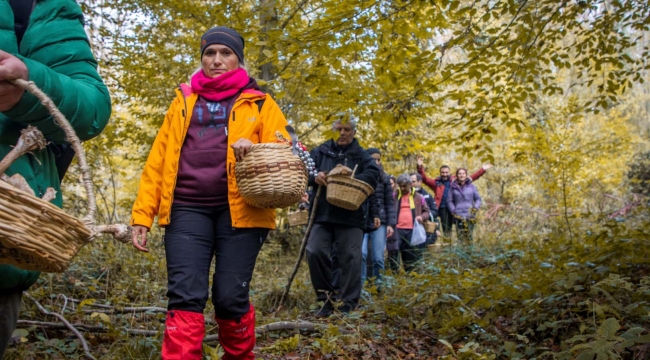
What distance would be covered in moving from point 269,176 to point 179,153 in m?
0.56

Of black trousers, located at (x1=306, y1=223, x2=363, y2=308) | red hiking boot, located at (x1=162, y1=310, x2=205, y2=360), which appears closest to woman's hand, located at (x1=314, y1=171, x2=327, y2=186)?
black trousers, located at (x1=306, y1=223, x2=363, y2=308)

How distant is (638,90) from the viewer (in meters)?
31.9

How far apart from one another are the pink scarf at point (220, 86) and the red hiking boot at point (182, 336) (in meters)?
1.23

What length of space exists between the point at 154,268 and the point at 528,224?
7.62 m

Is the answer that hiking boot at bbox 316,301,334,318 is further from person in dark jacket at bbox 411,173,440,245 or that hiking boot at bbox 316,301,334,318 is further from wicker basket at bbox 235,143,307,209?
person in dark jacket at bbox 411,173,440,245

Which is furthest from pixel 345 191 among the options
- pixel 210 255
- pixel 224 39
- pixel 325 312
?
pixel 210 255

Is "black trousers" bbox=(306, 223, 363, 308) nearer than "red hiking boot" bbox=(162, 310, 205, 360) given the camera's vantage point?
No

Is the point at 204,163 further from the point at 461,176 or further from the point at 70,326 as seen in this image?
the point at 461,176

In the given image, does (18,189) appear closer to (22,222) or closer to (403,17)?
(22,222)

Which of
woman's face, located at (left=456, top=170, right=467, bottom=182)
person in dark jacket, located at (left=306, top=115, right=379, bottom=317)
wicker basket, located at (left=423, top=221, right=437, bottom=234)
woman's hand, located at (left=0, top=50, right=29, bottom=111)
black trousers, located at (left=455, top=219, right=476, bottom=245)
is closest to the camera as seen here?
woman's hand, located at (left=0, top=50, right=29, bottom=111)

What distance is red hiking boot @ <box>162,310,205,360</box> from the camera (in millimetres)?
2834

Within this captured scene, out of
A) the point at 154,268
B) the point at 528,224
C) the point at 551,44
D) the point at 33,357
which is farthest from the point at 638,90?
the point at 33,357

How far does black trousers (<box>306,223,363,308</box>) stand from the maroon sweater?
2.71 metres

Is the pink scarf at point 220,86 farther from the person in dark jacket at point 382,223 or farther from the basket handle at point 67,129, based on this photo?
the person in dark jacket at point 382,223
